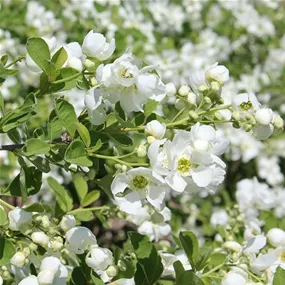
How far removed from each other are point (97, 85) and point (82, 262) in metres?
0.44

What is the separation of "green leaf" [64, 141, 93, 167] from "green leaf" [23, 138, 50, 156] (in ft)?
0.18

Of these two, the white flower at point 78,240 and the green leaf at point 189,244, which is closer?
the white flower at point 78,240

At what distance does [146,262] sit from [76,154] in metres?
0.31

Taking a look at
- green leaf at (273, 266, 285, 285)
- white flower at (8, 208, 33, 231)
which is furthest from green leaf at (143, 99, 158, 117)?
green leaf at (273, 266, 285, 285)

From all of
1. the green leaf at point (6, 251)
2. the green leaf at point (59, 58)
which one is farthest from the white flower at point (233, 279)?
the green leaf at point (59, 58)

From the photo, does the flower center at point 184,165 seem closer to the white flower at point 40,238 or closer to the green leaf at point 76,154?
the green leaf at point 76,154

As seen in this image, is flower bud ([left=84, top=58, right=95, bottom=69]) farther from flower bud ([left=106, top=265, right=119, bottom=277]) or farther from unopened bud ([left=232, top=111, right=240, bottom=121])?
flower bud ([left=106, top=265, right=119, bottom=277])

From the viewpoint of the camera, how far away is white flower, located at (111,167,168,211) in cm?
111

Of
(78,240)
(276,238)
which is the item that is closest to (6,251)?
(78,240)

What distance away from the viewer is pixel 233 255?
4.50 ft

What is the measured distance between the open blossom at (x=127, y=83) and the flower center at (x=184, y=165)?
0.14 m

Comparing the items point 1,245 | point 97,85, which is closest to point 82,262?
point 1,245

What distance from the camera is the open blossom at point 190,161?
107cm

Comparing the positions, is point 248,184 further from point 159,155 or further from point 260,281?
point 159,155
